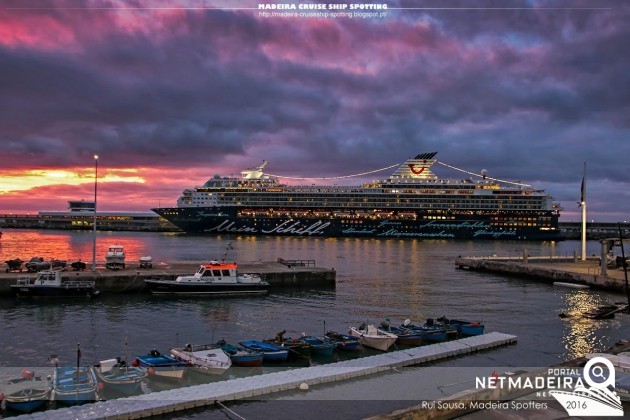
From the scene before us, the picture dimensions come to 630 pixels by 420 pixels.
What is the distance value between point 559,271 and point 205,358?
3765cm

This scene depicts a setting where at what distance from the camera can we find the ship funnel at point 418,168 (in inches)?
5349

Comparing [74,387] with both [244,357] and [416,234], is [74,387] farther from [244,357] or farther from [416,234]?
[416,234]

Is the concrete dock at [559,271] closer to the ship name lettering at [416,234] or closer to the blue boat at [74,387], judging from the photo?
the blue boat at [74,387]

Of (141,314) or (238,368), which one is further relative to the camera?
(141,314)

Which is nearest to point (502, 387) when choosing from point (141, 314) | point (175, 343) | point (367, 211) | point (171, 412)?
point (171, 412)

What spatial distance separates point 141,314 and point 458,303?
63.1 feet

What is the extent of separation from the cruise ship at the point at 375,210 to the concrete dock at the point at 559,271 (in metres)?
65.1

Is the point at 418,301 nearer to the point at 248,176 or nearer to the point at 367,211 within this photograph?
the point at 367,211

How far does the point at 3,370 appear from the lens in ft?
55.9

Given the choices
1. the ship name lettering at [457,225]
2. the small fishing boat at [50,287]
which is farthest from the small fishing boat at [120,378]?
the ship name lettering at [457,225]

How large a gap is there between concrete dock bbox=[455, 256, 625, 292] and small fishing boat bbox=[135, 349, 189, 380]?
33.5 metres

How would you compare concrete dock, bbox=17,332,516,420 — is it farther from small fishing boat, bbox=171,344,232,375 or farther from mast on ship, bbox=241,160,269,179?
mast on ship, bbox=241,160,269,179

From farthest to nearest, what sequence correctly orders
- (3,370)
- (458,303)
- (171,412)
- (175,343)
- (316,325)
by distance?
(458,303), (316,325), (175,343), (3,370), (171,412)

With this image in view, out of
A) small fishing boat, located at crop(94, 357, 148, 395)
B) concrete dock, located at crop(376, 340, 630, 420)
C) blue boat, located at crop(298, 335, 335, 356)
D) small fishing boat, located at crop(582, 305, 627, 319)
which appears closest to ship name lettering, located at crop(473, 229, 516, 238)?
small fishing boat, located at crop(582, 305, 627, 319)
